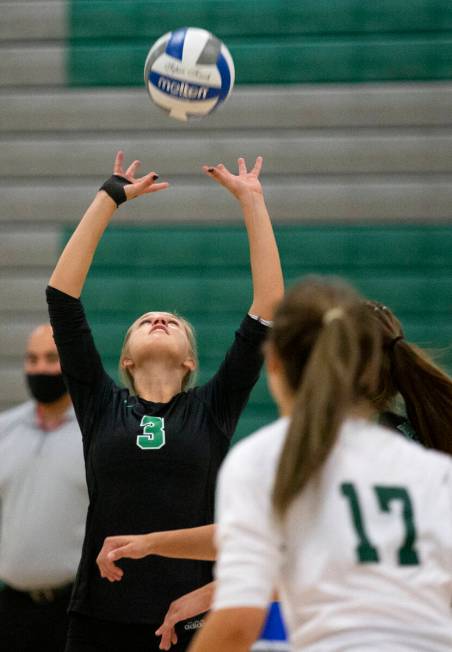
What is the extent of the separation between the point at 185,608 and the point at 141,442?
539 mm

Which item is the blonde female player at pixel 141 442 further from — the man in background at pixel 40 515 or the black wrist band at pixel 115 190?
the man in background at pixel 40 515

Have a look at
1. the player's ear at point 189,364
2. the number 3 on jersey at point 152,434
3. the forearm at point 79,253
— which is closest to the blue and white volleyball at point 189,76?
the forearm at point 79,253

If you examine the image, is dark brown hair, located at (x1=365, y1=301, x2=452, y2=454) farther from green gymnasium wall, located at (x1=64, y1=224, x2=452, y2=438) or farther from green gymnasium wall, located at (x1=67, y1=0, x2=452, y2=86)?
green gymnasium wall, located at (x1=67, y1=0, x2=452, y2=86)

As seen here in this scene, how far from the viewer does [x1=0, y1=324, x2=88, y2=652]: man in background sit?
4590 millimetres

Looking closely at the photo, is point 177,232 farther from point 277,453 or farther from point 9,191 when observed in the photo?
point 277,453

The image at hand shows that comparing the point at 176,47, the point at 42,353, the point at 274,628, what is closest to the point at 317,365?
the point at 274,628

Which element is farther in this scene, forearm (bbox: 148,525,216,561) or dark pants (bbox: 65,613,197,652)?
dark pants (bbox: 65,613,197,652)

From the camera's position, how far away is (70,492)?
15.7 feet

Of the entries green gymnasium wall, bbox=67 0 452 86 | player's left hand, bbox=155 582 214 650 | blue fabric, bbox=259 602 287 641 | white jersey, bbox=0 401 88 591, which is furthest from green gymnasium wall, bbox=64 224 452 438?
blue fabric, bbox=259 602 287 641

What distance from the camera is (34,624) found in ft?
15.0

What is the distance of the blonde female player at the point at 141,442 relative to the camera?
3.26 metres

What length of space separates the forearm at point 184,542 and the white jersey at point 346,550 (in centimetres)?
92

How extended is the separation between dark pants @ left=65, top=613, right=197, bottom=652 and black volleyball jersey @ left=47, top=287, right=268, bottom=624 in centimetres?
3

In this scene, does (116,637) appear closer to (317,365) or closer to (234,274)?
(317,365)
